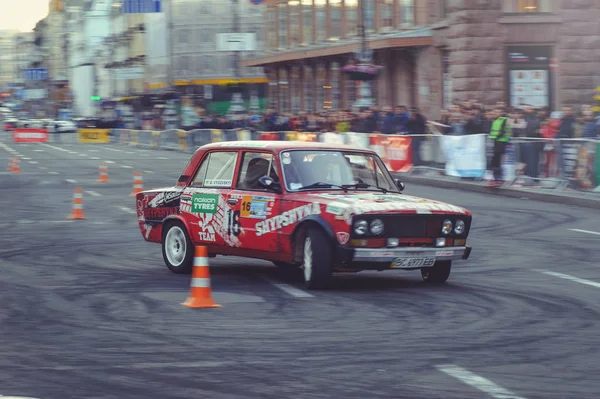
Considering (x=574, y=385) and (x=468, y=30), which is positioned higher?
(x=468, y=30)

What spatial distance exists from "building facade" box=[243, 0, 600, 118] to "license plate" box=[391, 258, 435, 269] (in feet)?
95.1

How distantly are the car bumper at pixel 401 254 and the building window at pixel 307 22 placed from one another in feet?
173

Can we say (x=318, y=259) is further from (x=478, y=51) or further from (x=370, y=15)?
(x=370, y=15)

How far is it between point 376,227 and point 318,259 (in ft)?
2.01

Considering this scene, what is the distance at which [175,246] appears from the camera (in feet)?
45.5

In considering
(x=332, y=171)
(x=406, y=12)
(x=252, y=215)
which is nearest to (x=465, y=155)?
(x=332, y=171)

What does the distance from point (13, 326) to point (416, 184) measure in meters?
22.4

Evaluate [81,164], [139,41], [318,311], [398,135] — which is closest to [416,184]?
[398,135]

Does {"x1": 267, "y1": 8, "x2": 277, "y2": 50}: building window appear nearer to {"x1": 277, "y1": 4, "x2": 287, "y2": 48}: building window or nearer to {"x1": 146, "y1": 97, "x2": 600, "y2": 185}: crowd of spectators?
{"x1": 277, "y1": 4, "x2": 287, "y2": 48}: building window

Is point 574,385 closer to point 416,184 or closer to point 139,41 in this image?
point 416,184

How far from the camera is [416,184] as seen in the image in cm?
3161

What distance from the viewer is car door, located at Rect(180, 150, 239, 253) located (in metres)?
13.2

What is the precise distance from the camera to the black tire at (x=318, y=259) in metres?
11.8

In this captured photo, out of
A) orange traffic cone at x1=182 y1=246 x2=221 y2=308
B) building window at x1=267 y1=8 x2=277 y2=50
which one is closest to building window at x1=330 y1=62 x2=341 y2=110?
building window at x1=267 y1=8 x2=277 y2=50
